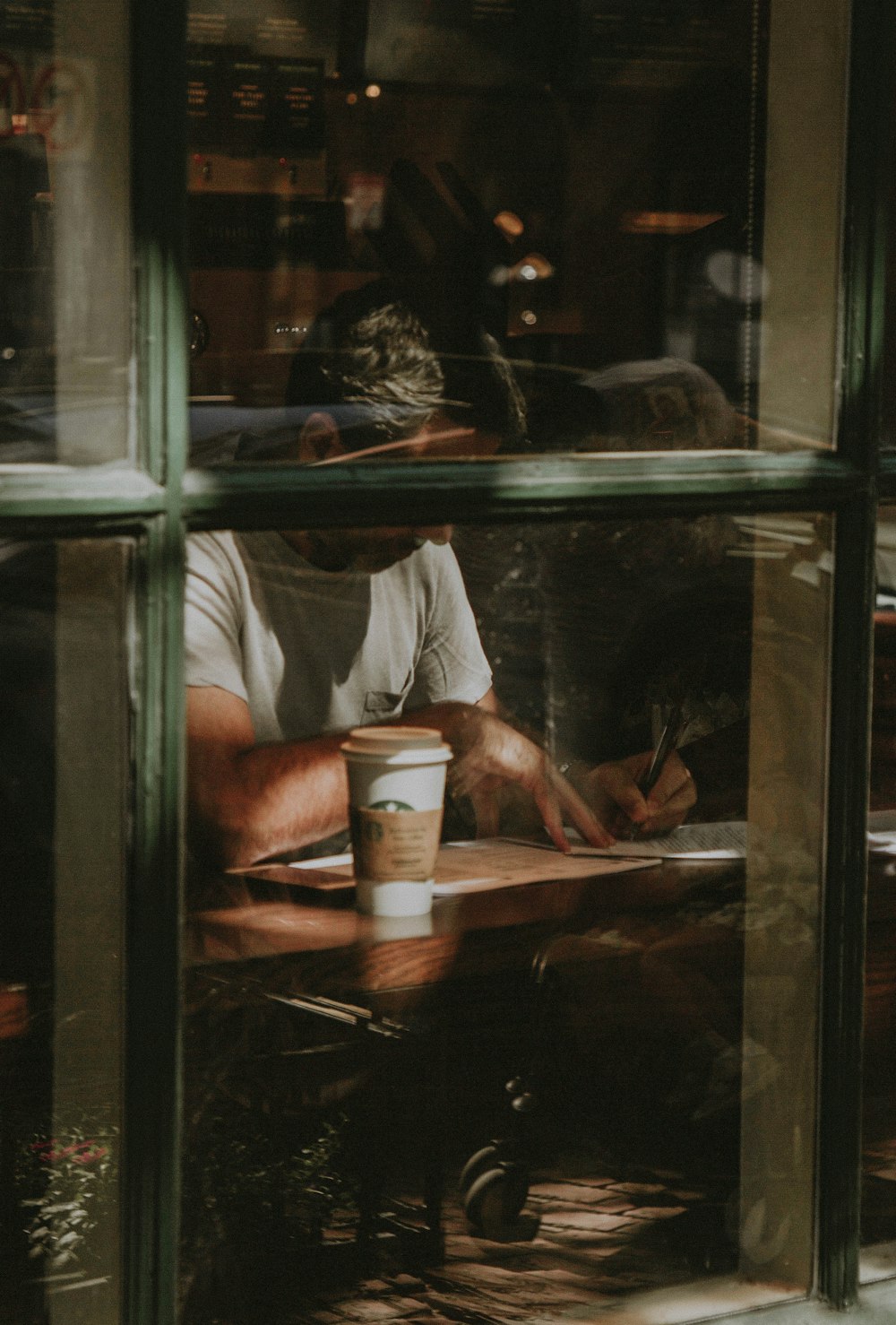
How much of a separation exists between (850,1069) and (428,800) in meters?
0.51

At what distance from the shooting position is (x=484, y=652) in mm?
1743

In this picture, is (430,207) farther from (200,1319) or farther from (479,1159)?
(200,1319)

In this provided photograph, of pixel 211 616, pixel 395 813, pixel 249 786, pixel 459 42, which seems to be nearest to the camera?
pixel 211 616

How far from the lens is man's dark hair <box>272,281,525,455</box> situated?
1553 mm

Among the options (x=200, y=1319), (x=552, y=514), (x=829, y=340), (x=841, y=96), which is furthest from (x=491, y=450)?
(x=200, y=1319)

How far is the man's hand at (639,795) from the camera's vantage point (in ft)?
5.89

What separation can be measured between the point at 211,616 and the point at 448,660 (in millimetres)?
379

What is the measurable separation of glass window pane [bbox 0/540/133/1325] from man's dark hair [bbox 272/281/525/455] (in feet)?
1.12

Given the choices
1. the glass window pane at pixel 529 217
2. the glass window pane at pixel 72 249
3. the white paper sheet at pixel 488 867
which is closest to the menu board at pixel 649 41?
the glass window pane at pixel 529 217

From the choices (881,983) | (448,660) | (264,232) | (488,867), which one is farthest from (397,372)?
(881,983)

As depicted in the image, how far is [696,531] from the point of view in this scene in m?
1.58

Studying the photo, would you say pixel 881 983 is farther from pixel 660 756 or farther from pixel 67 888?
pixel 67 888

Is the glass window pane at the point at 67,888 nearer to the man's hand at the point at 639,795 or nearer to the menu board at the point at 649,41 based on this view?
the man's hand at the point at 639,795

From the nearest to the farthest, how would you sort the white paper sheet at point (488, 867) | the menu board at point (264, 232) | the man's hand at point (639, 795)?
the menu board at point (264, 232) < the white paper sheet at point (488, 867) < the man's hand at point (639, 795)
